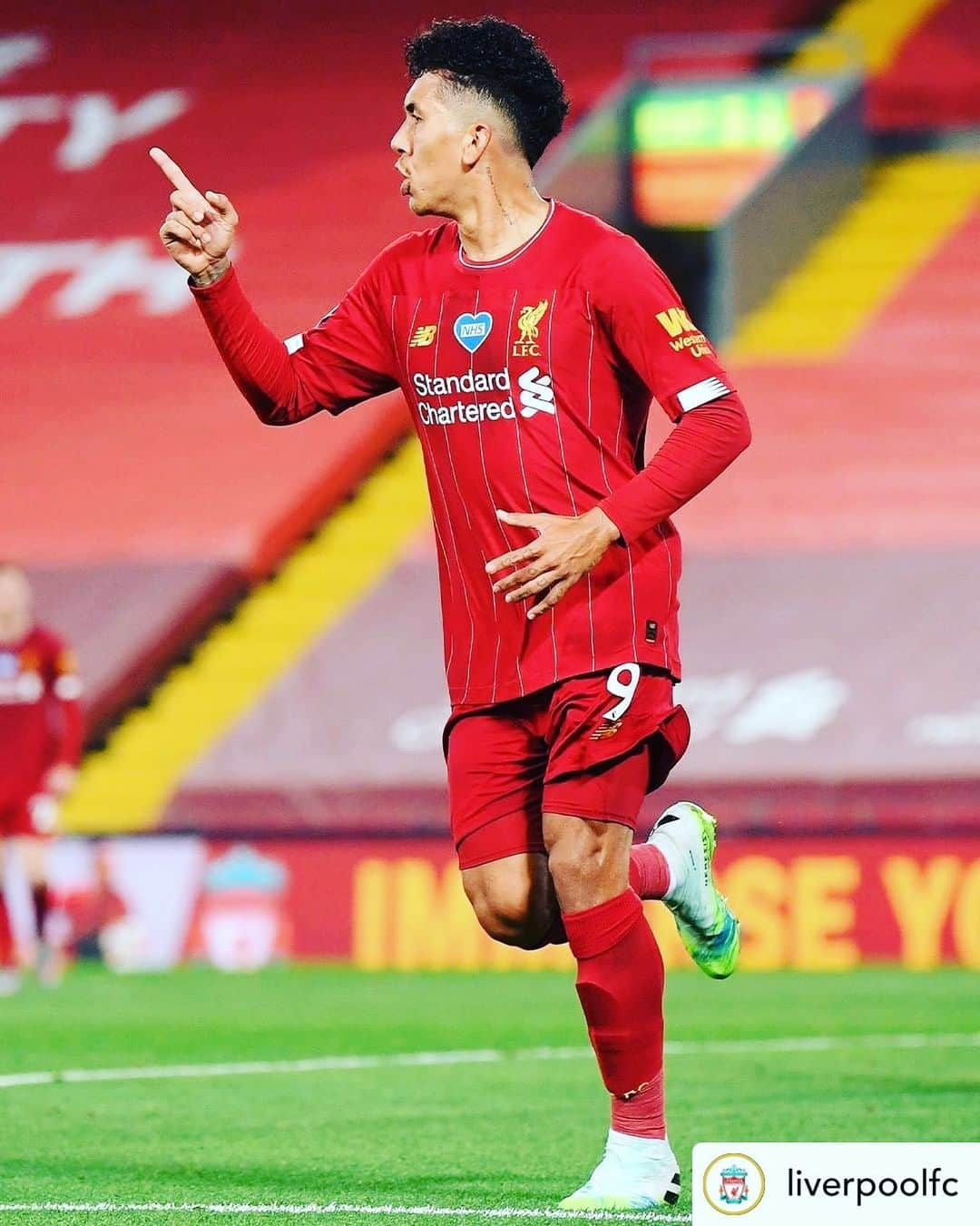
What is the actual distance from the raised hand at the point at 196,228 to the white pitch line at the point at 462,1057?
2764 millimetres

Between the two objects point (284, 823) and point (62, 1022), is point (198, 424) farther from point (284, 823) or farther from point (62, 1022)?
point (62, 1022)

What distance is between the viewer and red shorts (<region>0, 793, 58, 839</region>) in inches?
427

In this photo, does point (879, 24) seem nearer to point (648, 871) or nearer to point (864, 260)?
point (864, 260)

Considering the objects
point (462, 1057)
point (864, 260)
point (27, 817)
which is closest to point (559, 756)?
point (462, 1057)

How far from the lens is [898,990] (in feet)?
30.1

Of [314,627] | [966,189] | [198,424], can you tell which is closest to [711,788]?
[314,627]

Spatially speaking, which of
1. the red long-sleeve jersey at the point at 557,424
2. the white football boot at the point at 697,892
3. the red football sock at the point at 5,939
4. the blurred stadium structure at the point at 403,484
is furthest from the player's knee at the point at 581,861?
the red football sock at the point at 5,939

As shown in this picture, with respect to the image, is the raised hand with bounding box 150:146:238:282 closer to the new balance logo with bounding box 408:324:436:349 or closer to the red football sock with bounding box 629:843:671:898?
the new balance logo with bounding box 408:324:436:349

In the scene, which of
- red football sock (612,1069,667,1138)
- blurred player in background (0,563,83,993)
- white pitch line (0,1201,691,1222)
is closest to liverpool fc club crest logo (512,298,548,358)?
red football sock (612,1069,667,1138)

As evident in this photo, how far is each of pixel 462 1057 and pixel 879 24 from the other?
10.1 metres

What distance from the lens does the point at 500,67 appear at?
14.7 ft

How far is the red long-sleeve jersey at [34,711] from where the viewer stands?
10781mm

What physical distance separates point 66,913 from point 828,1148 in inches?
330

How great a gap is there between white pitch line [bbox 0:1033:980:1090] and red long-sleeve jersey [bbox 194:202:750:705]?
2588mm
